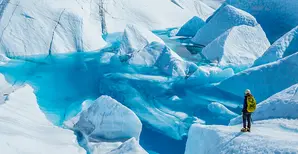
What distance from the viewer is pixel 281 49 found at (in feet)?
48.1

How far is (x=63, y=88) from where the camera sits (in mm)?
13312

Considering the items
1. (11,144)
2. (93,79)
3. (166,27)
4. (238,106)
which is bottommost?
(166,27)

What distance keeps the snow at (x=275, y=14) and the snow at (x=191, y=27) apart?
243cm

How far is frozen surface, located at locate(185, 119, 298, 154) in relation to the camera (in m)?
5.91

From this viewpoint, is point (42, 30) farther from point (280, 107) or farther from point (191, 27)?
point (280, 107)

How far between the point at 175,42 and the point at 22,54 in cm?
738

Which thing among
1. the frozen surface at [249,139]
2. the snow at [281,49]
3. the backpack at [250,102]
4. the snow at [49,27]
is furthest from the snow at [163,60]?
the backpack at [250,102]

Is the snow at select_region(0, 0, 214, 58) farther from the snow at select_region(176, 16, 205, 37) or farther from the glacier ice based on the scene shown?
the glacier ice

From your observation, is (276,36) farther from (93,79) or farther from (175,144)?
(175,144)

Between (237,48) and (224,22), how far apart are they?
7.44 feet

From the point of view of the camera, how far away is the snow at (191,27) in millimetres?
21625

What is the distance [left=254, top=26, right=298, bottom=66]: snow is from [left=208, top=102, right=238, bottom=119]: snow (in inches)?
155

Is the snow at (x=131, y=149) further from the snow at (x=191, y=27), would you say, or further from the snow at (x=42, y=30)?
the snow at (x=191, y=27)

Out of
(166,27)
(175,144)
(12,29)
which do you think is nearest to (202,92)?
(175,144)
